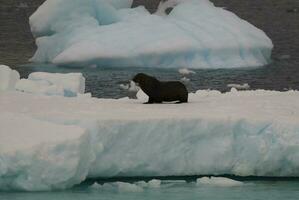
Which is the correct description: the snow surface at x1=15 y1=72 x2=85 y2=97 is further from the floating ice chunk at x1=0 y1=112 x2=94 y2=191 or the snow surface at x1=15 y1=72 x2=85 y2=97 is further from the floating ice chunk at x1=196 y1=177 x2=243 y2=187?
the floating ice chunk at x1=196 y1=177 x2=243 y2=187

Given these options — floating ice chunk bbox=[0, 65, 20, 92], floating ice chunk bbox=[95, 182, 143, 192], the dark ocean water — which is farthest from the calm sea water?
floating ice chunk bbox=[95, 182, 143, 192]

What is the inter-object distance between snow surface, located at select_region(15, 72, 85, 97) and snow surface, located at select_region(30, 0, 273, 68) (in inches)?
330

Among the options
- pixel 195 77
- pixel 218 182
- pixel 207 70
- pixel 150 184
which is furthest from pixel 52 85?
pixel 207 70

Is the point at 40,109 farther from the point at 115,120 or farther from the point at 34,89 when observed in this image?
the point at 34,89

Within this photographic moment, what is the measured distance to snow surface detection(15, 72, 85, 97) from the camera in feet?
42.9

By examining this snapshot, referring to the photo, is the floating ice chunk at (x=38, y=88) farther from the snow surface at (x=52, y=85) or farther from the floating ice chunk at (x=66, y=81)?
the floating ice chunk at (x=66, y=81)

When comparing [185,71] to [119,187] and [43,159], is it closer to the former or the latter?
[119,187]

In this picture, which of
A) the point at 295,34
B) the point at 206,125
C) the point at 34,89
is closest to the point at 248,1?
the point at 295,34

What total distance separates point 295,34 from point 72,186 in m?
21.3

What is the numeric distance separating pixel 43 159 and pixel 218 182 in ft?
5.56

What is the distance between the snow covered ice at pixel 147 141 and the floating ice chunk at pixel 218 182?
8.1 inches

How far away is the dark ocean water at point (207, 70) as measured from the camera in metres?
21.4

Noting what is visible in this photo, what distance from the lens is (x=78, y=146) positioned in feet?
30.6

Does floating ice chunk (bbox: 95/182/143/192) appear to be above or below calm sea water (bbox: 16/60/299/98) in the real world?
above
